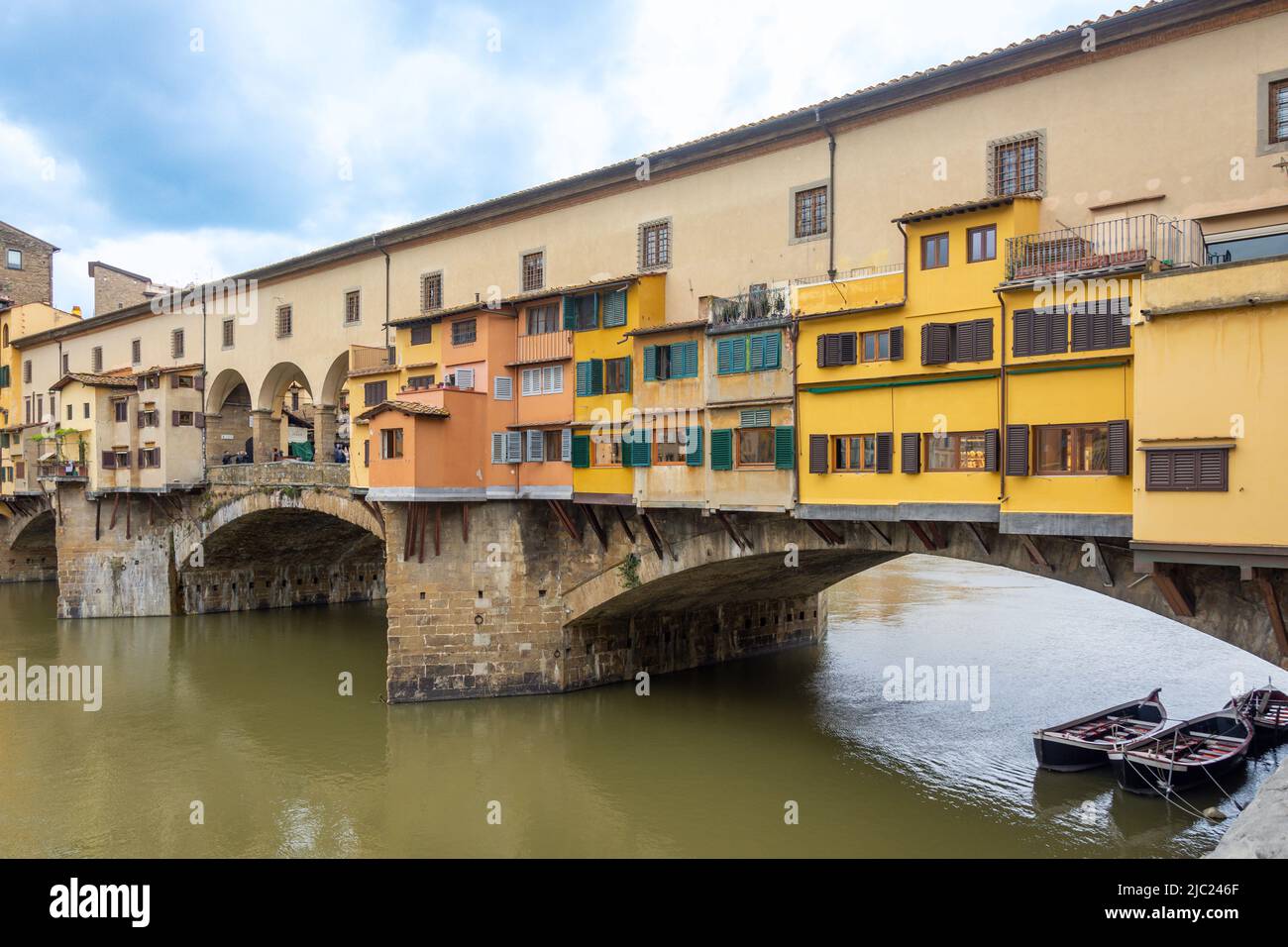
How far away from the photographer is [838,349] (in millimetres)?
18641

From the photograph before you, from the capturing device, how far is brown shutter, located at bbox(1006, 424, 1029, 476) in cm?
1599

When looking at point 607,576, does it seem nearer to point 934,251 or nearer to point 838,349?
point 838,349

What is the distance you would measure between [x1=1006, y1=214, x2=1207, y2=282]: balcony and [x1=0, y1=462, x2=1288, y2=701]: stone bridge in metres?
4.42

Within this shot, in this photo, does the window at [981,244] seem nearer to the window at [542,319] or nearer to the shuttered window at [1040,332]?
the shuttered window at [1040,332]

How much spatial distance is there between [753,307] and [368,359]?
46.2ft

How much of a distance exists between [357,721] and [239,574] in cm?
2104

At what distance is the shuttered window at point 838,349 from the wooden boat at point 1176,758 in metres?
8.71

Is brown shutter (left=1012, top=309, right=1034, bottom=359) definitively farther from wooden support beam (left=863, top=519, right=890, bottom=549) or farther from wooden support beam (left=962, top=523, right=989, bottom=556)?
wooden support beam (left=863, top=519, right=890, bottom=549)

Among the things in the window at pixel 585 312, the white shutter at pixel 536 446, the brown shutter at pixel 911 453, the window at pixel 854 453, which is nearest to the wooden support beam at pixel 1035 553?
the brown shutter at pixel 911 453

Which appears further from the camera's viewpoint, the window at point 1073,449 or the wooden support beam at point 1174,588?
the window at point 1073,449

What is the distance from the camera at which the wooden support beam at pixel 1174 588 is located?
14727 millimetres

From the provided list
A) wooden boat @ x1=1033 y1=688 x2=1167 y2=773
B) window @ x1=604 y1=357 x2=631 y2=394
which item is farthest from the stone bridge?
wooden boat @ x1=1033 y1=688 x2=1167 y2=773
